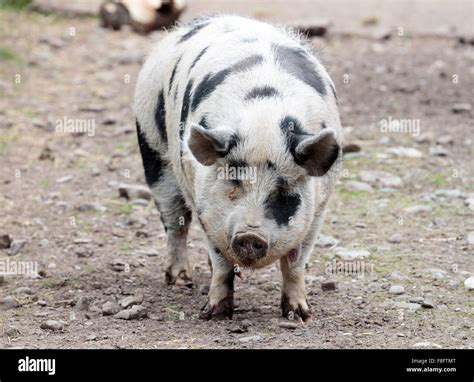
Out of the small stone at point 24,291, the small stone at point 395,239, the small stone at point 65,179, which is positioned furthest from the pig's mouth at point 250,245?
the small stone at point 65,179

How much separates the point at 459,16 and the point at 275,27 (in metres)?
10.3

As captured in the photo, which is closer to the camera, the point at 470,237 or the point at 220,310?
the point at 220,310

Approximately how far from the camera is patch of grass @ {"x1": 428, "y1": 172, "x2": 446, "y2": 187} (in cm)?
942

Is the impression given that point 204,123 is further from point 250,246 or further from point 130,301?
point 130,301

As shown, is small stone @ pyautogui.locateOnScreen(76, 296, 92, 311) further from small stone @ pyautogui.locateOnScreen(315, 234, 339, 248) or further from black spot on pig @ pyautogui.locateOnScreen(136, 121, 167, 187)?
small stone @ pyautogui.locateOnScreen(315, 234, 339, 248)

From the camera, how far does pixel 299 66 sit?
6.23 meters

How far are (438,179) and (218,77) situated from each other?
151 inches

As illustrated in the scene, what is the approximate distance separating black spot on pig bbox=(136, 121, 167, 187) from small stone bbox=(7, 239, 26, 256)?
116 cm

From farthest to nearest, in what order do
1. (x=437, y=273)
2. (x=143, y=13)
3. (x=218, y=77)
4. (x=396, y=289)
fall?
1. (x=143, y=13)
2. (x=437, y=273)
3. (x=396, y=289)
4. (x=218, y=77)

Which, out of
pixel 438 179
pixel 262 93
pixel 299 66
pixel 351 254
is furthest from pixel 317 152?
pixel 438 179

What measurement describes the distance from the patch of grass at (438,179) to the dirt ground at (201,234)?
2 cm

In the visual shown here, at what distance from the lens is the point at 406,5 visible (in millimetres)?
17578

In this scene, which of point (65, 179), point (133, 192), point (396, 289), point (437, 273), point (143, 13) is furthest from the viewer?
point (143, 13)

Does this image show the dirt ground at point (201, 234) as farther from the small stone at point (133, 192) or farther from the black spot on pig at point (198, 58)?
the black spot on pig at point (198, 58)
